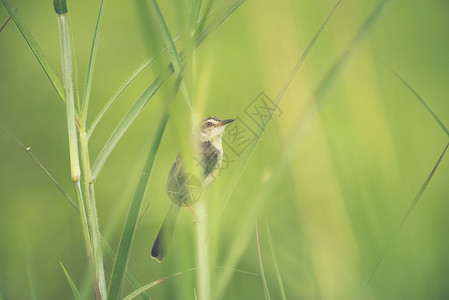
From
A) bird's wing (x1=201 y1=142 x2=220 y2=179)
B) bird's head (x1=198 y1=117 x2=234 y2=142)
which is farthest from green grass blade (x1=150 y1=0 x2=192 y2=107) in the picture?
bird's head (x1=198 y1=117 x2=234 y2=142)

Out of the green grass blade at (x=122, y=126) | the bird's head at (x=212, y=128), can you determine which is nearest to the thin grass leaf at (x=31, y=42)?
the green grass blade at (x=122, y=126)

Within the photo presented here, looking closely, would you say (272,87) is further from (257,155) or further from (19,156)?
(19,156)

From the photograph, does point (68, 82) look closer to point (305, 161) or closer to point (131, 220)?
point (131, 220)

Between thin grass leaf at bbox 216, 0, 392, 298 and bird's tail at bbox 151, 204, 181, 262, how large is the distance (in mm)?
265

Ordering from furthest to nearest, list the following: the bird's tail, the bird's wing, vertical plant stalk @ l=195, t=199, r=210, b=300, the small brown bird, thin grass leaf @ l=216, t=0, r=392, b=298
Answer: the bird's wing, the bird's tail, the small brown bird, vertical plant stalk @ l=195, t=199, r=210, b=300, thin grass leaf @ l=216, t=0, r=392, b=298

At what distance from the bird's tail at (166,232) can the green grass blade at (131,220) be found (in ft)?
0.75

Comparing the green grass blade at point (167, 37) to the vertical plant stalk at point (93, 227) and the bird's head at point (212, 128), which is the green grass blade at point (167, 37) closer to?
the vertical plant stalk at point (93, 227)

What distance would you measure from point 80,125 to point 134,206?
236 mm

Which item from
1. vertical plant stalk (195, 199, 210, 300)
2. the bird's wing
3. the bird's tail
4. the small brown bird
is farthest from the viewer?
the bird's wing

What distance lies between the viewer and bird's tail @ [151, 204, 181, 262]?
78 cm

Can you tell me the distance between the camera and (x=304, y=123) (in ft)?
1.46

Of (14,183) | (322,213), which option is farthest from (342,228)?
(14,183)

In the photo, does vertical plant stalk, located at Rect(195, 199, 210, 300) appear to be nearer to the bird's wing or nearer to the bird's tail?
the bird's tail

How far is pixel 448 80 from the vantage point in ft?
8.21
